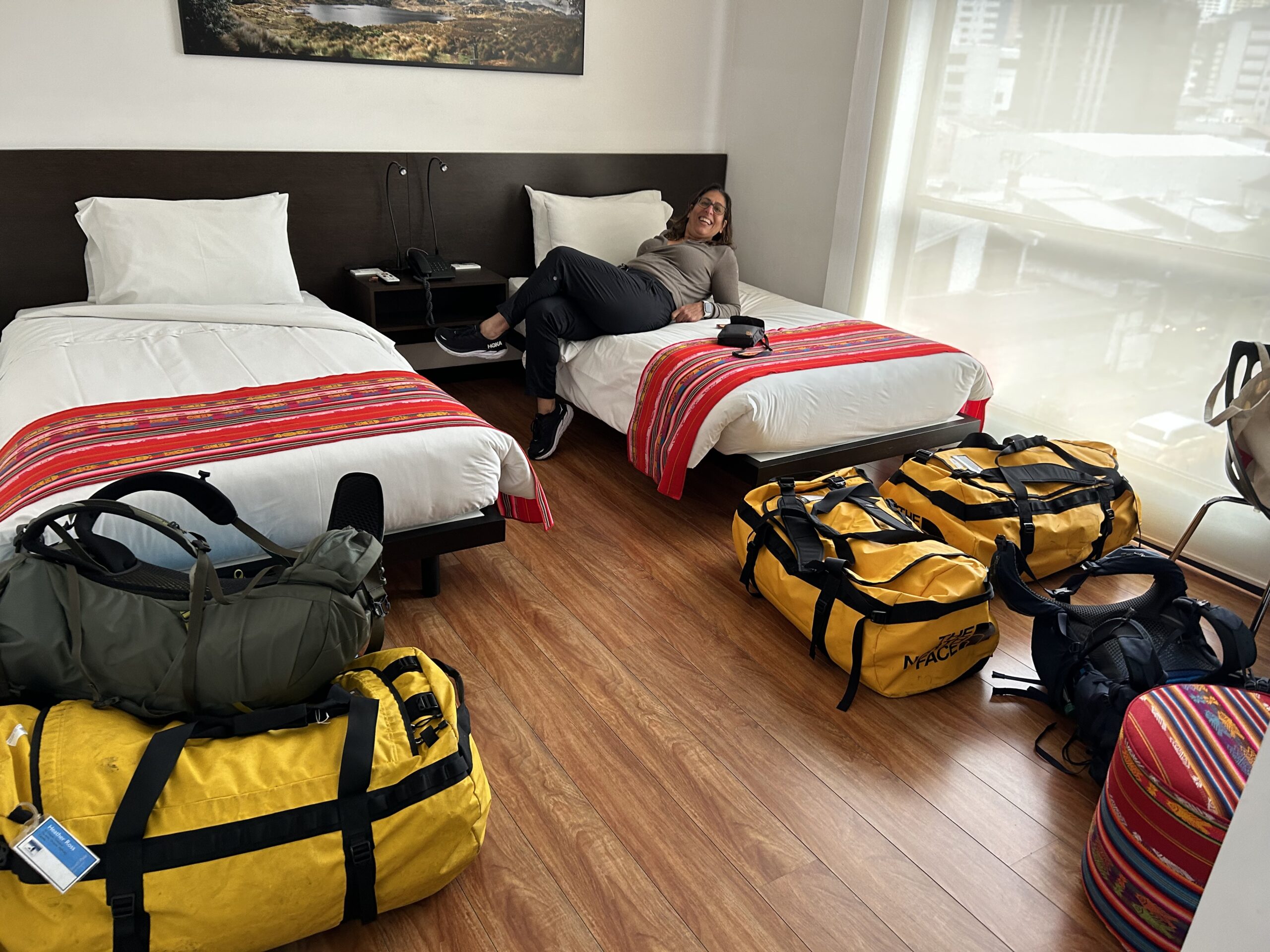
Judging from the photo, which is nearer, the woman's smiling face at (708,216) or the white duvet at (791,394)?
the white duvet at (791,394)

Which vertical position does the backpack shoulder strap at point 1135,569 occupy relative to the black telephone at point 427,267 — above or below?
below

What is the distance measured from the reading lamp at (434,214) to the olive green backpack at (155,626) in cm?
248

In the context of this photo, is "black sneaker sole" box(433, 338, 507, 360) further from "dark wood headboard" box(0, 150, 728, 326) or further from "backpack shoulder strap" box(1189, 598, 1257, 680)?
"backpack shoulder strap" box(1189, 598, 1257, 680)

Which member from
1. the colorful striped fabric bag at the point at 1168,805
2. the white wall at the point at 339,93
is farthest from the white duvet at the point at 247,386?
the colorful striped fabric bag at the point at 1168,805

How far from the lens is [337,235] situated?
12.4 ft

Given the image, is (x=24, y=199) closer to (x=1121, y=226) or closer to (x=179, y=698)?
(x=179, y=698)

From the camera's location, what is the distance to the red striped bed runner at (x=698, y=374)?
291 cm

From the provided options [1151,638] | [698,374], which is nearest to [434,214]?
[698,374]

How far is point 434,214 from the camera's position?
3957 millimetres

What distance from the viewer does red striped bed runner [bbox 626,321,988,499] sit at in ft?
9.55

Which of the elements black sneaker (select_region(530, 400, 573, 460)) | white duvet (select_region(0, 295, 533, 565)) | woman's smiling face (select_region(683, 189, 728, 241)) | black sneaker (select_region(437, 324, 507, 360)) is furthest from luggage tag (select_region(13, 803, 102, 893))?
woman's smiling face (select_region(683, 189, 728, 241))

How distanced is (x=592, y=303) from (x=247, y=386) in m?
1.30

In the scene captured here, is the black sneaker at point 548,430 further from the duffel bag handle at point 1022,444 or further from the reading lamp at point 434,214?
the duffel bag handle at point 1022,444

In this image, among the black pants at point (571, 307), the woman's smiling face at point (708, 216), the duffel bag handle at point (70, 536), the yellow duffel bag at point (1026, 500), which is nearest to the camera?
the duffel bag handle at point (70, 536)
